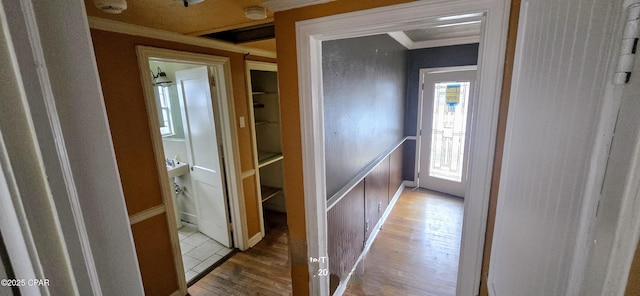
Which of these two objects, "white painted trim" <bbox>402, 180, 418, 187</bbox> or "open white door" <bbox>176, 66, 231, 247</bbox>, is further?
"white painted trim" <bbox>402, 180, 418, 187</bbox>

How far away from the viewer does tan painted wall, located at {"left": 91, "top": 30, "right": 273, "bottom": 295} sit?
1.60 m

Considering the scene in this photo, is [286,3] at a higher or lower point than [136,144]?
higher

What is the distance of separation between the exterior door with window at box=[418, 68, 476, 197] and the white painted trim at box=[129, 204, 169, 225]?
4021 millimetres

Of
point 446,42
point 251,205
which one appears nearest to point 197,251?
point 251,205

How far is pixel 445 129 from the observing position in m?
4.09

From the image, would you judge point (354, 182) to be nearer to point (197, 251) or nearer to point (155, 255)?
point (155, 255)

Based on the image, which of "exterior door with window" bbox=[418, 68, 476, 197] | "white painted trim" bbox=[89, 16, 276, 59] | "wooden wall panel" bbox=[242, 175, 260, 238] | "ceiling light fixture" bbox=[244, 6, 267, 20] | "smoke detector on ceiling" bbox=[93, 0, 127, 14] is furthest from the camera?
"exterior door with window" bbox=[418, 68, 476, 197]

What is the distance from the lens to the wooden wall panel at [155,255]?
73.0 inches

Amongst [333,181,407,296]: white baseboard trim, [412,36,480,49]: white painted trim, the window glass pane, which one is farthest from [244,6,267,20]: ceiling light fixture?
the window glass pane

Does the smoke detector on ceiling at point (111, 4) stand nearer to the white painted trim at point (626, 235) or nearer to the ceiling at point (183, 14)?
the ceiling at point (183, 14)

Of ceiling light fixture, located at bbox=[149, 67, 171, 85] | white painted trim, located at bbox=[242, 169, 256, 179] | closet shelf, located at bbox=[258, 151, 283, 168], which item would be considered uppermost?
ceiling light fixture, located at bbox=[149, 67, 171, 85]

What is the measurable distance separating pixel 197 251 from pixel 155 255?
0.88 m

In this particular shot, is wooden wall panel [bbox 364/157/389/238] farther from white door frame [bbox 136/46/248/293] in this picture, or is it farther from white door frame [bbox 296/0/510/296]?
white door frame [bbox 136/46/248/293]

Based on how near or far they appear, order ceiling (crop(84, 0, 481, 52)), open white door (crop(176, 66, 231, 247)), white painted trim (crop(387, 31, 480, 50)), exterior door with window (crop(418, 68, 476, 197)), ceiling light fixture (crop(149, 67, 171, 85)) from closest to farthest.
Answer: ceiling (crop(84, 0, 481, 52))
open white door (crop(176, 66, 231, 247))
ceiling light fixture (crop(149, 67, 171, 85))
white painted trim (crop(387, 31, 480, 50))
exterior door with window (crop(418, 68, 476, 197))
